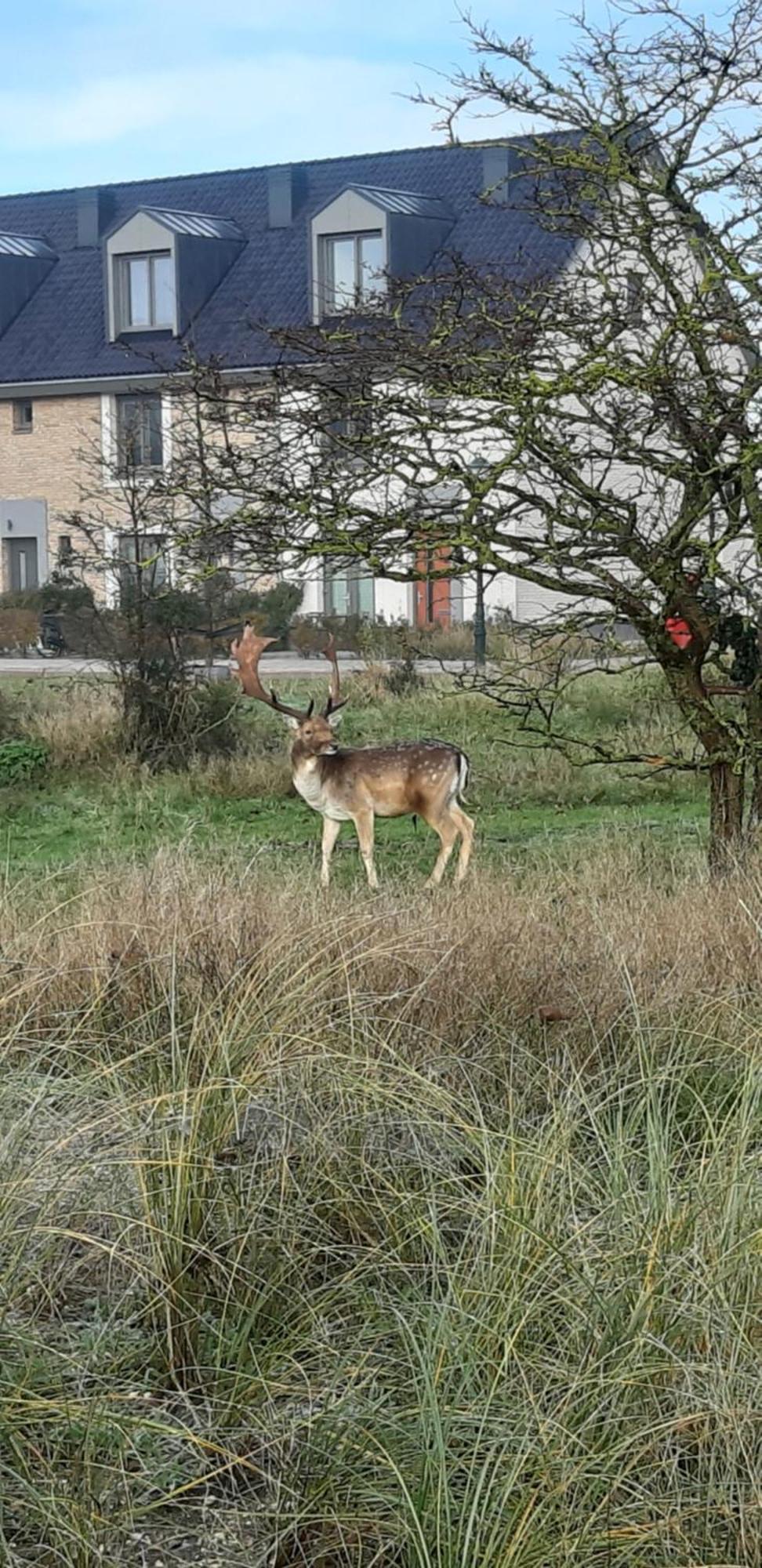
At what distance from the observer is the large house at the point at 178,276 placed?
44.1 metres

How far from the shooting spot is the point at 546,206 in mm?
10656

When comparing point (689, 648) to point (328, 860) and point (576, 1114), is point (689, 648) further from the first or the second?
point (576, 1114)

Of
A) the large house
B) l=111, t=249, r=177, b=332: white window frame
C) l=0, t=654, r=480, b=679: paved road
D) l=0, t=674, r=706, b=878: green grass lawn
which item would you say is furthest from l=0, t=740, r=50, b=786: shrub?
l=111, t=249, r=177, b=332: white window frame

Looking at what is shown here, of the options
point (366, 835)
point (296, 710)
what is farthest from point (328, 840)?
point (296, 710)

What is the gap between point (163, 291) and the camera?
4716 cm

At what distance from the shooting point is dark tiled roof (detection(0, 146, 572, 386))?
44.8m

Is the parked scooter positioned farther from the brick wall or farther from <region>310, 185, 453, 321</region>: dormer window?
the brick wall

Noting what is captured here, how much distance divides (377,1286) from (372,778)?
7889 mm

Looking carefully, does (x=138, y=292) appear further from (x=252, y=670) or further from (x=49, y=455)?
(x=252, y=670)

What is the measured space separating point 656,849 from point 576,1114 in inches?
241

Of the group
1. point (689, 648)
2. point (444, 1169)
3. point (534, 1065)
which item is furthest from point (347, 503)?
point (444, 1169)

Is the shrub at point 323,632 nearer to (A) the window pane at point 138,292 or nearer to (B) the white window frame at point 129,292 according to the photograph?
(B) the white window frame at point 129,292

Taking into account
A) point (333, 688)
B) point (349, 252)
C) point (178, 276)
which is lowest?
point (333, 688)

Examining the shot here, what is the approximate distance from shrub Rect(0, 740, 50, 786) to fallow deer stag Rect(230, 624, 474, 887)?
5055mm
